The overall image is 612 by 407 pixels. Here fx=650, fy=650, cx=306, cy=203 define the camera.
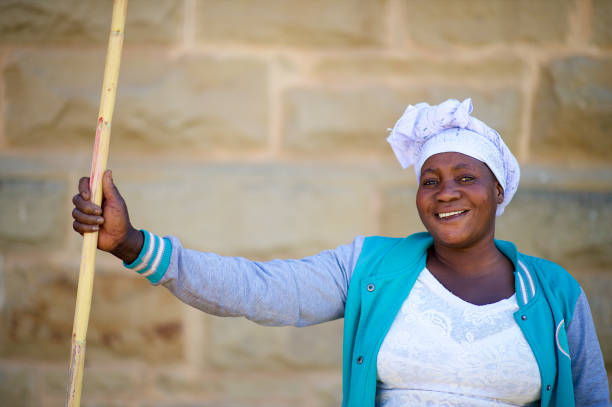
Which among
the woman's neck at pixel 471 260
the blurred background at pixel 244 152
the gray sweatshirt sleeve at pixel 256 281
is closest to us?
the gray sweatshirt sleeve at pixel 256 281

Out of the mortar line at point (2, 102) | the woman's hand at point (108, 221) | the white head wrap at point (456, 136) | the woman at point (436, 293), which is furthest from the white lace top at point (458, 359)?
the mortar line at point (2, 102)

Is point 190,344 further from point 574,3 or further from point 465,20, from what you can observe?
point 574,3

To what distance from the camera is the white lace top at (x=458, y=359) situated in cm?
219

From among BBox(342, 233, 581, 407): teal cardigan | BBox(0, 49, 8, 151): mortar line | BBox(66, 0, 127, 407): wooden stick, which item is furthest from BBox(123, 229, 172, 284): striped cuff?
BBox(0, 49, 8, 151): mortar line

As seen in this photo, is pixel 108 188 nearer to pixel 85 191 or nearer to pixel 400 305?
pixel 85 191

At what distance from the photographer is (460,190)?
235 cm

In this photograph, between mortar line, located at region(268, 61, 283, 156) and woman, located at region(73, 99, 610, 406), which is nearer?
woman, located at region(73, 99, 610, 406)

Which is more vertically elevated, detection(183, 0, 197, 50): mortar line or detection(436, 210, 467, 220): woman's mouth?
detection(183, 0, 197, 50): mortar line

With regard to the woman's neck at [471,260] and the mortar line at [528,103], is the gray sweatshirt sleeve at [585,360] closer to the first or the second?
the woman's neck at [471,260]

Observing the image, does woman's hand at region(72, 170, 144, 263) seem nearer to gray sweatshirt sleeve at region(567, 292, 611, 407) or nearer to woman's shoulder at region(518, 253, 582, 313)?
woman's shoulder at region(518, 253, 582, 313)

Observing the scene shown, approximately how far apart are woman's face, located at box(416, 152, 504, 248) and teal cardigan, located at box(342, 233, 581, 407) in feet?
0.53

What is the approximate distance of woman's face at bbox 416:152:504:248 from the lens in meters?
2.35

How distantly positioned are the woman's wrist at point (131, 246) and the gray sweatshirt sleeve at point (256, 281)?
0.9 inches

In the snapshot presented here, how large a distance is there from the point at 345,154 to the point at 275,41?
697 mm
